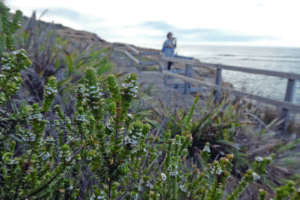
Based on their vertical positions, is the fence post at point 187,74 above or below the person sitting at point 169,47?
below

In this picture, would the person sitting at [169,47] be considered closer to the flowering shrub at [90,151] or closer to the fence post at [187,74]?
the fence post at [187,74]

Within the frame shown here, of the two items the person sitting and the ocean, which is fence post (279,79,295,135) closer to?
the ocean

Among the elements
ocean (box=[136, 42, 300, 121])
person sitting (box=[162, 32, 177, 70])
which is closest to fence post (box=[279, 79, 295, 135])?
ocean (box=[136, 42, 300, 121])

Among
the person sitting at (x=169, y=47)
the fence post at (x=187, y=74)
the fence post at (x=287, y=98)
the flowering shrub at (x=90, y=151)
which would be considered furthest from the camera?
the person sitting at (x=169, y=47)

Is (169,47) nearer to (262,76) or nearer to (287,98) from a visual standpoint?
(287,98)

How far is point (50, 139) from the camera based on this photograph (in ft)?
3.51

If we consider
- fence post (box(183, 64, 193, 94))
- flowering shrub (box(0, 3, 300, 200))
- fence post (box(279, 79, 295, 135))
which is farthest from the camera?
fence post (box(183, 64, 193, 94))

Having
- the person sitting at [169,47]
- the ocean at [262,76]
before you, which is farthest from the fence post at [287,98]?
the person sitting at [169,47]

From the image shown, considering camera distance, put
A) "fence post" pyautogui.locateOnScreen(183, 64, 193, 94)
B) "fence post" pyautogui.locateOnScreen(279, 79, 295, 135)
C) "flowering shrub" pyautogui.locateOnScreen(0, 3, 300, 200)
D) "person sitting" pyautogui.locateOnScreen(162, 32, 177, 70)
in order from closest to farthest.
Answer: "flowering shrub" pyautogui.locateOnScreen(0, 3, 300, 200)
"fence post" pyautogui.locateOnScreen(279, 79, 295, 135)
"fence post" pyautogui.locateOnScreen(183, 64, 193, 94)
"person sitting" pyautogui.locateOnScreen(162, 32, 177, 70)

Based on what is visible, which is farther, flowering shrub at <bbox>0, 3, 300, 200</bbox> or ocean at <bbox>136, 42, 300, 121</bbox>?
ocean at <bbox>136, 42, 300, 121</bbox>

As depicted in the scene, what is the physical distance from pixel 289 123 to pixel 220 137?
2639 millimetres

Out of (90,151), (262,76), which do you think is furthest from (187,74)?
(262,76)

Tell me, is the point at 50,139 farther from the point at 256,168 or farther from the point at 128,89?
the point at 256,168

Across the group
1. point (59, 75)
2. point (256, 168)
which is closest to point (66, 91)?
point (59, 75)
